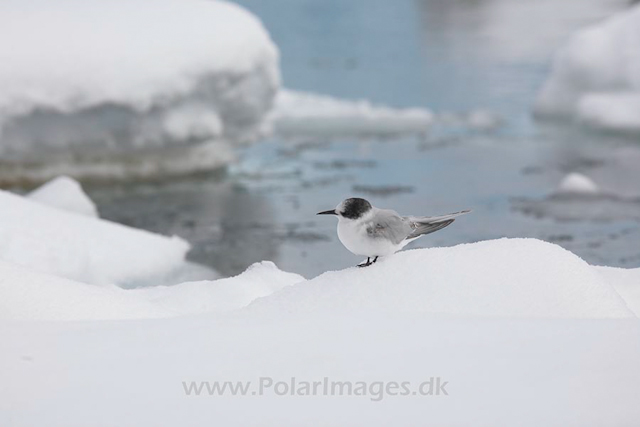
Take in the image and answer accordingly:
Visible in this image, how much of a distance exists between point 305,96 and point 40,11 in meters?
6.10

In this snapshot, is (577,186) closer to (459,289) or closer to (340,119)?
(340,119)

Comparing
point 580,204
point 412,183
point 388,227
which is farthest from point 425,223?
point 412,183

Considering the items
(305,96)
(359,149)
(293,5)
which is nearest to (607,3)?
(293,5)

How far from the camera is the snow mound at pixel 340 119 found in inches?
503

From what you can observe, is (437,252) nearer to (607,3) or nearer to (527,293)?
(527,293)

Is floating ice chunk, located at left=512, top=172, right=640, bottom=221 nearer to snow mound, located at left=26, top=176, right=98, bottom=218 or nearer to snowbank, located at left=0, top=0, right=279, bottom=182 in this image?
snowbank, located at left=0, top=0, right=279, bottom=182

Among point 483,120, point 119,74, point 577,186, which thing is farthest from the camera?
point 483,120

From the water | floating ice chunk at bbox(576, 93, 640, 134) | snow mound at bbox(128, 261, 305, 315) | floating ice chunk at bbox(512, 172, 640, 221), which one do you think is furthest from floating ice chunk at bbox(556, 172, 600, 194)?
snow mound at bbox(128, 261, 305, 315)

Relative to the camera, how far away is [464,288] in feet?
9.67

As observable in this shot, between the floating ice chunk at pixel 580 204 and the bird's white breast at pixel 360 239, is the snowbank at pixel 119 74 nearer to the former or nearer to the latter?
the floating ice chunk at pixel 580 204

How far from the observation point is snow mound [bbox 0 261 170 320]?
2.97m

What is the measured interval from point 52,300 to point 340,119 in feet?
34.7

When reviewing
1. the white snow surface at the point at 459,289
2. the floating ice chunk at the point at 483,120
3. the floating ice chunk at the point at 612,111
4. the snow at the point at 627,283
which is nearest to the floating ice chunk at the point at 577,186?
the floating ice chunk at the point at 612,111

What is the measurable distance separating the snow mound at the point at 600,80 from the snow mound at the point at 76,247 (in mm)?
7638
